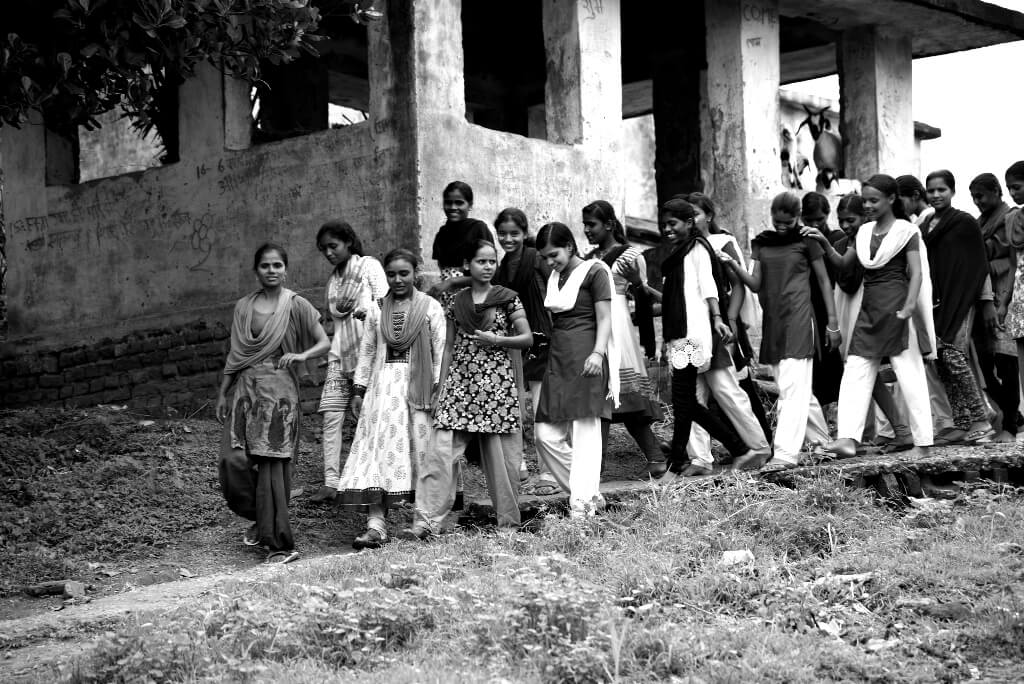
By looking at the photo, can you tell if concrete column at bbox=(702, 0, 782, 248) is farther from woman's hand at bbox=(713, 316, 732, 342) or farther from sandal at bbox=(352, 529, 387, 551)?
sandal at bbox=(352, 529, 387, 551)

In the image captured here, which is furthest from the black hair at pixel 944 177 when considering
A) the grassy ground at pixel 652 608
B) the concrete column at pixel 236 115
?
the concrete column at pixel 236 115

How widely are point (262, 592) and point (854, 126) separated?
998 centimetres

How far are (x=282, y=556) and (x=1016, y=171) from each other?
4678 millimetres

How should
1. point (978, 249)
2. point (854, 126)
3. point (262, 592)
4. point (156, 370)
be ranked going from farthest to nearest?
point (854, 126)
point (156, 370)
point (978, 249)
point (262, 592)

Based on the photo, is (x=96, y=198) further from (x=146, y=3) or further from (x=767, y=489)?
(x=767, y=489)

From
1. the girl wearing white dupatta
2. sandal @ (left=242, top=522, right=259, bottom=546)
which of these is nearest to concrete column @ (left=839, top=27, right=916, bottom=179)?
the girl wearing white dupatta

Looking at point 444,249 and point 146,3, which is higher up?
point 146,3

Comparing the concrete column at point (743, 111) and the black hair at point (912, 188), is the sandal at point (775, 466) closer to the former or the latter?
the black hair at point (912, 188)

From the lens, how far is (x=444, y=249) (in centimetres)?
886

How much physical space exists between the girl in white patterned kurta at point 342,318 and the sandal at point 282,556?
2.53ft

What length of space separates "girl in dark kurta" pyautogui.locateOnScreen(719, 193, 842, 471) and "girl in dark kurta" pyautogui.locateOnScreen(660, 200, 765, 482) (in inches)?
10.3

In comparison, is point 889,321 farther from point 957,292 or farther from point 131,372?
point 131,372

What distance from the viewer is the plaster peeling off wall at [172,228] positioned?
35.3 feet

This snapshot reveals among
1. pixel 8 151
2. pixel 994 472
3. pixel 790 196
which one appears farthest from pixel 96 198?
pixel 994 472
